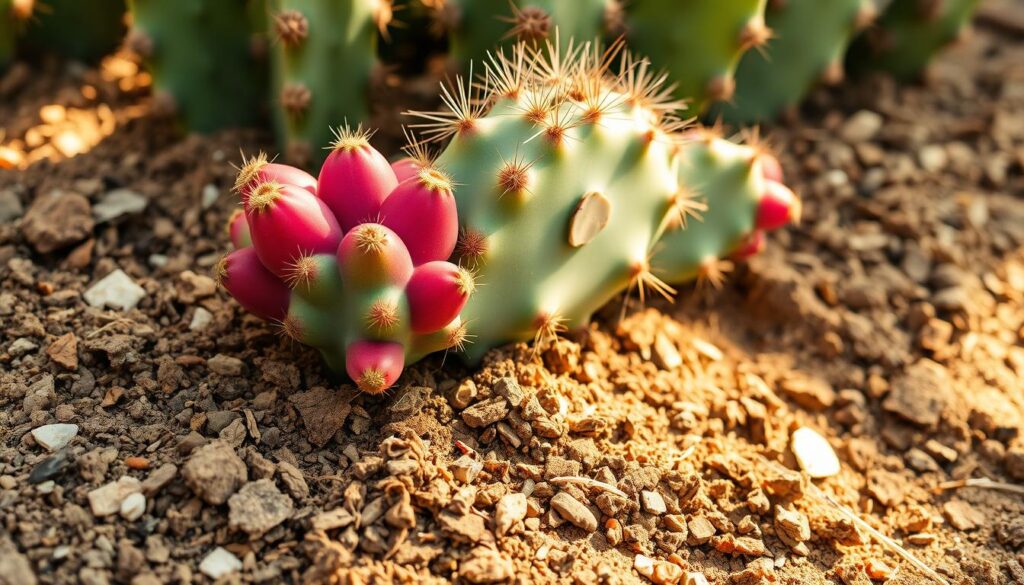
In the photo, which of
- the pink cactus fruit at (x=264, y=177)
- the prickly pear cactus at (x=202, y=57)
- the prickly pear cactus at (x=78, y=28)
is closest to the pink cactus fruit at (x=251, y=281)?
the pink cactus fruit at (x=264, y=177)

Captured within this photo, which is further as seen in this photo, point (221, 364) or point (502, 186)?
point (221, 364)

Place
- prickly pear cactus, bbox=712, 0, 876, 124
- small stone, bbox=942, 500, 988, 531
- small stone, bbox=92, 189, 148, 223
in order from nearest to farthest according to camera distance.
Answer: small stone, bbox=942, 500, 988, 531 < small stone, bbox=92, 189, 148, 223 < prickly pear cactus, bbox=712, 0, 876, 124

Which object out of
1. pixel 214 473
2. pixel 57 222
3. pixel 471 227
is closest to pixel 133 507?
pixel 214 473

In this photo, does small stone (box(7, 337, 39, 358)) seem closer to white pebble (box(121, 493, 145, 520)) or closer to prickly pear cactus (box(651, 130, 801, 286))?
white pebble (box(121, 493, 145, 520))

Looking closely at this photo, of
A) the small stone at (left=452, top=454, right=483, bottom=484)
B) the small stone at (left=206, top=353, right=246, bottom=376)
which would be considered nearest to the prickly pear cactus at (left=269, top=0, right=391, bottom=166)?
the small stone at (left=206, top=353, right=246, bottom=376)

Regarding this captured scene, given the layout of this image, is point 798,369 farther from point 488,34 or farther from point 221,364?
point 221,364

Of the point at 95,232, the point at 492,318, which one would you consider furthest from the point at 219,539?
the point at 95,232

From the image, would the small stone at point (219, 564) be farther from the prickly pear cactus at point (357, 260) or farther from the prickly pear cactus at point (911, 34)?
the prickly pear cactus at point (911, 34)
